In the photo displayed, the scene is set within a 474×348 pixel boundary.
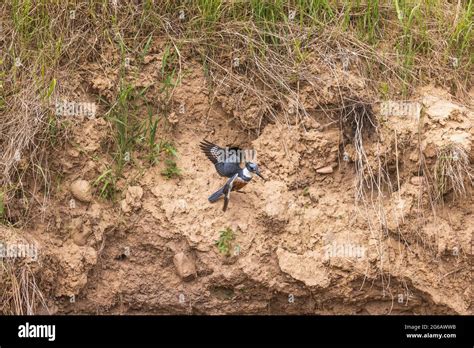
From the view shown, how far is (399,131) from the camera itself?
5.12 metres

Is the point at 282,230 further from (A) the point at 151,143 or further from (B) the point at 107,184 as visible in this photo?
(B) the point at 107,184

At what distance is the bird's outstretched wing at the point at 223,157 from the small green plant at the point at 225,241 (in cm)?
34

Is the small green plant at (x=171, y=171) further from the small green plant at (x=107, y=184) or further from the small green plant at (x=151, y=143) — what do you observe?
the small green plant at (x=107, y=184)

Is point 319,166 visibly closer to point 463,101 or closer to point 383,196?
point 383,196

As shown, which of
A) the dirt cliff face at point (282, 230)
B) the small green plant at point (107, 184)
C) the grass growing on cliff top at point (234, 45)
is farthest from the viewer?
the grass growing on cliff top at point (234, 45)

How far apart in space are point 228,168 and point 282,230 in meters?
0.48

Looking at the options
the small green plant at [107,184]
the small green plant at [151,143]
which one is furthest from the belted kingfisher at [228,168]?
the small green plant at [107,184]

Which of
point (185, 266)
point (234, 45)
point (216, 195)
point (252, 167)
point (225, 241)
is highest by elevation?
point (234, 45)

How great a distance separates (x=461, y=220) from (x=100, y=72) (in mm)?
2382

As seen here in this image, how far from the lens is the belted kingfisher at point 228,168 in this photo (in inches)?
196

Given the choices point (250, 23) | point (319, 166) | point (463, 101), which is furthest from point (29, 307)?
point (463, 101)

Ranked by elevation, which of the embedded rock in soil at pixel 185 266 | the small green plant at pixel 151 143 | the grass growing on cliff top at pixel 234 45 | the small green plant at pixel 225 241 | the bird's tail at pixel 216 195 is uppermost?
the grass growing on cliff top at pixel 234 45

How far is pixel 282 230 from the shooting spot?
16.4 feet

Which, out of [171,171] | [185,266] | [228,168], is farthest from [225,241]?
[171,171]
